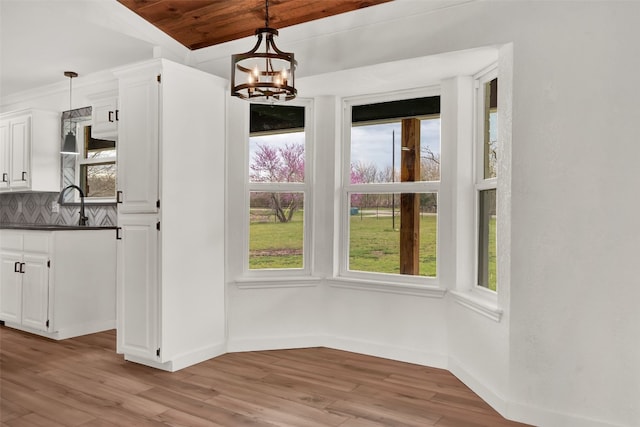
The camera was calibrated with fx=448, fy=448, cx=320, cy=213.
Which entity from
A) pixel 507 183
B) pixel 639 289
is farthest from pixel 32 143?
pixel 639 289

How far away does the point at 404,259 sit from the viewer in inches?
145

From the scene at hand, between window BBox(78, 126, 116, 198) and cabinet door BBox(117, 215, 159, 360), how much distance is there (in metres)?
1.62

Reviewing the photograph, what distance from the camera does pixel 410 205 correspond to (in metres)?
3.64

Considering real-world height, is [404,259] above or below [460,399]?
above

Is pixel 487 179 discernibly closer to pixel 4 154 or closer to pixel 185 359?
pixel 185 359

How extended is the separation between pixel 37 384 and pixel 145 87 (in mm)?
2174

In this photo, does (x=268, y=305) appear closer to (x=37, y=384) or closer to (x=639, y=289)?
(x=37, y=384)

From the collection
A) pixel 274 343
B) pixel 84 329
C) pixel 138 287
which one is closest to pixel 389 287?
pixel 274 343

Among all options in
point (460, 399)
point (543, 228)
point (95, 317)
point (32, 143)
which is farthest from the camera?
point (32, 143)

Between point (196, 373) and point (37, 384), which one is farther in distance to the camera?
point (196, 373)

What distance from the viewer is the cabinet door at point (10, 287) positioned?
4.28m

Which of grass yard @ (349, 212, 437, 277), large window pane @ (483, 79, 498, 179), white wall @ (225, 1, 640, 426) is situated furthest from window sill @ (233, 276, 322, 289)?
large window pane @ (483, 79, 498, 179)

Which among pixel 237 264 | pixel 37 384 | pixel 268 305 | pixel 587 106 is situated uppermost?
pixel 587 106

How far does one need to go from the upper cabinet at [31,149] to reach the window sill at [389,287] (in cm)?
349
